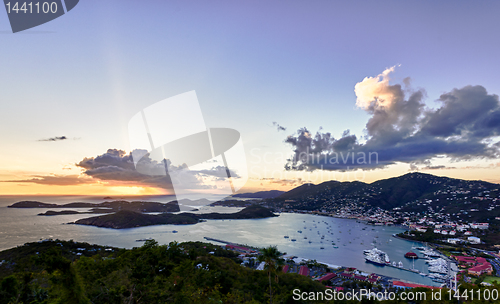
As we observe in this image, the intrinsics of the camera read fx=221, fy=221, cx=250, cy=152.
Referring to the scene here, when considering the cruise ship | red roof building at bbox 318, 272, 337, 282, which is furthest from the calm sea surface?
red roof building at bbox 318, 272, 337, 282

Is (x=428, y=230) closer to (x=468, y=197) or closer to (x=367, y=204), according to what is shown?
(x=468, y=197)

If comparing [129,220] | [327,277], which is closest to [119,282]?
[327,277]

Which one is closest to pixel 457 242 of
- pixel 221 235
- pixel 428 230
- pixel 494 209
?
pixel 428 230

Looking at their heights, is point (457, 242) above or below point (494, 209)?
below

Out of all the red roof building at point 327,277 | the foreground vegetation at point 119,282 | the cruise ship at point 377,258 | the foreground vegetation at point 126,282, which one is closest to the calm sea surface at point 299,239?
the cruise ship at point 377,258

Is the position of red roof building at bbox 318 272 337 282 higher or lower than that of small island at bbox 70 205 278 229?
higher

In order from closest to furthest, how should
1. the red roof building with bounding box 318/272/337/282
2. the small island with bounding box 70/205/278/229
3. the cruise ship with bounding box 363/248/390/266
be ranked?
1. the red roof building with bounding box 318/272/337/282
2. the cruise ship with bounding box 363/248/390/266
3. the small island with bounding box 70/205/278/229

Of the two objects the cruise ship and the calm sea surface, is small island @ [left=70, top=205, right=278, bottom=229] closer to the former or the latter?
the calm sea surface

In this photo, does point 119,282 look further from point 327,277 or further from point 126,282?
point 327,277

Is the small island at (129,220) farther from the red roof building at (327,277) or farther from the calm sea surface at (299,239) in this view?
the red roof building at (327,277)

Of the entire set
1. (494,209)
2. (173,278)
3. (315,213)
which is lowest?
(315,213)

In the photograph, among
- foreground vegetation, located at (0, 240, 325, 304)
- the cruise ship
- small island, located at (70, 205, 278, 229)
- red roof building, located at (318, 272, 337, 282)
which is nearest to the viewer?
foreground vegetation, located at (0, 240, 325, 304)
